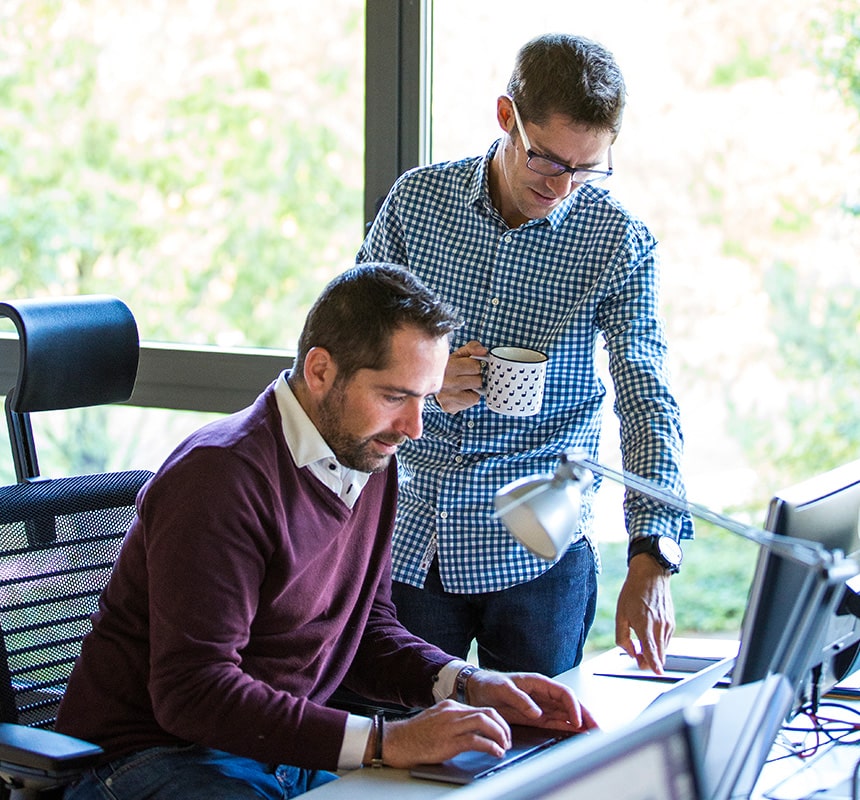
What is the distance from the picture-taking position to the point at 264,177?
2.90 metres

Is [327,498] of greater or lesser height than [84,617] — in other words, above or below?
above

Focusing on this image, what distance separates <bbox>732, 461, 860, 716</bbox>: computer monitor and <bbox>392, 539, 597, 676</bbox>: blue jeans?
0.58 m

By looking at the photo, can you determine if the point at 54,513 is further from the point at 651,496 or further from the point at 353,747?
the point at 651,496

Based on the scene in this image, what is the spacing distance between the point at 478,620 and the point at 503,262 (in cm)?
63

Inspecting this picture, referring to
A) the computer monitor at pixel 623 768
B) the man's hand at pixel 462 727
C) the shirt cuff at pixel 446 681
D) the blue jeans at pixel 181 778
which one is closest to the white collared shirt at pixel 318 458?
the shirt cuff at pixel 446 681

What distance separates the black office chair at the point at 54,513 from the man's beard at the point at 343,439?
15.8 inches

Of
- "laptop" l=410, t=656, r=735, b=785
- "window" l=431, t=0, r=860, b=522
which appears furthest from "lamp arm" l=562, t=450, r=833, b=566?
"window" l=431, t=0, r=860, b=522

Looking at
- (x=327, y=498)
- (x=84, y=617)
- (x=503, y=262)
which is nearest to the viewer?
(x=327, y=498)

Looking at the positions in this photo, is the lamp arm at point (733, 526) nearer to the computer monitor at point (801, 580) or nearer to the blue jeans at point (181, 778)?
the computer monitor at point (801, 580)

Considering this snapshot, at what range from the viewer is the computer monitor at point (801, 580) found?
4.25 ft

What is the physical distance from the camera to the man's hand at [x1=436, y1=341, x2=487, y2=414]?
A: 188cm

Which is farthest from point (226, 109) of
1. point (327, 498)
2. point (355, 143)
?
point (327, 498)

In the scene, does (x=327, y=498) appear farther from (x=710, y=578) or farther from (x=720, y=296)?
(x=710, y=578)

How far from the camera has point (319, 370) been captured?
170 centimetres
